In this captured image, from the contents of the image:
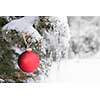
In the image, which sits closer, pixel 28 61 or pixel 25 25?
pixel 28 61

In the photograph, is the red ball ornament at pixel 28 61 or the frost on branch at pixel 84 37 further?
the frost on branch at pixel 84 37

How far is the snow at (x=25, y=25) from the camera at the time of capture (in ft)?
8.23

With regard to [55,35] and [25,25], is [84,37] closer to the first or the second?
→ [55,35]

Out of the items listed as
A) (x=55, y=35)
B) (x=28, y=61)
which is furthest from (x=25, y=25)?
(x=28, y=61)

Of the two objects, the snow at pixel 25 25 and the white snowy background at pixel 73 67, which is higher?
the snow at pixel 25 25

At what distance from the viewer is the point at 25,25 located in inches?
99.5

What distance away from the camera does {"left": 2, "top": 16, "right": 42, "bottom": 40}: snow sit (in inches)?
98.7

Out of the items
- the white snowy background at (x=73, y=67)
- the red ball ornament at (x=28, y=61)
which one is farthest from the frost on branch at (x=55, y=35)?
the red ball ornament at (x=28, y=61)

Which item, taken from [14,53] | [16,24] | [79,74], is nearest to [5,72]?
[14,53]

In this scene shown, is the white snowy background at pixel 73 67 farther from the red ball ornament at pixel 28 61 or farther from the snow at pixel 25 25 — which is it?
the red ball ornament at pixel 28 61
